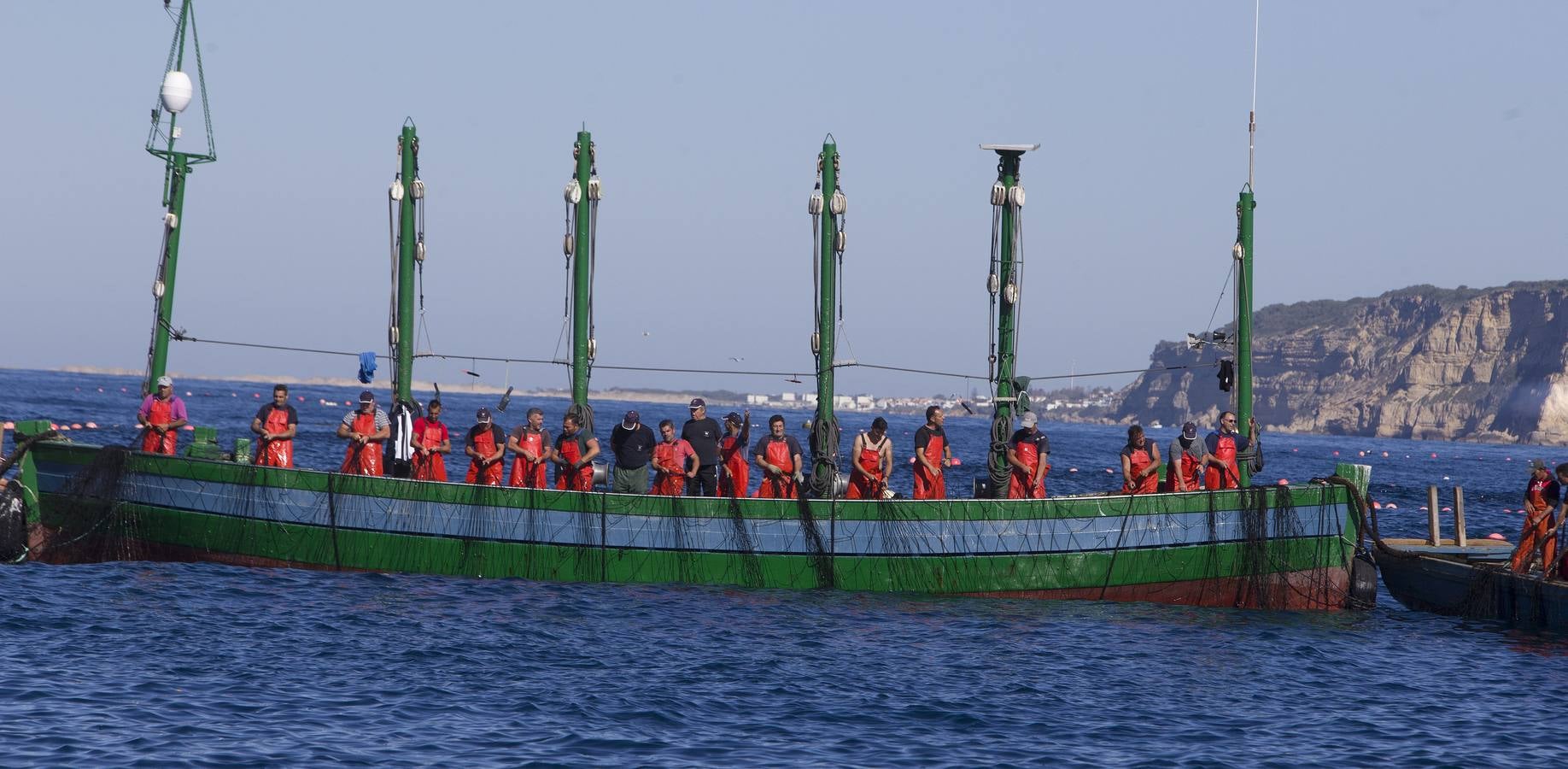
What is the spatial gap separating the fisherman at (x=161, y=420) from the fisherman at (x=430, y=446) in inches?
134

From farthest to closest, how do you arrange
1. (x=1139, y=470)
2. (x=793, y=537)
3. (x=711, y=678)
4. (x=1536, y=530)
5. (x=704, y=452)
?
(x=704, y=452) → (x=1139, y=470) → (x=1536, y=530) → (x=793, y=537) → (x=711, y=678)

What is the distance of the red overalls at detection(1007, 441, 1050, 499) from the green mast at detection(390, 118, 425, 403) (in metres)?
9.64

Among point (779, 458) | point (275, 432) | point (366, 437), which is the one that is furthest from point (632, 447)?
point (275, 432)

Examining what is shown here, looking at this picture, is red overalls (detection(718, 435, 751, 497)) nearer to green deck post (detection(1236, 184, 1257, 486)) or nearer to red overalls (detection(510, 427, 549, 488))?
red overalls (detection(510, 427, 549, 488))

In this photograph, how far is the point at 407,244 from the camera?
2522 centimetres

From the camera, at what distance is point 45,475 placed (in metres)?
22.9

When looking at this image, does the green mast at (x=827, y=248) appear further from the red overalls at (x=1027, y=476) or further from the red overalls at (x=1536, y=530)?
the red overalls at (x=1536, y=530)

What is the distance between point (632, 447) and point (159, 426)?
683 centimetres

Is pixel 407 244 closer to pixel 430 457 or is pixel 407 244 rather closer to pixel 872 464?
pixel 430 457

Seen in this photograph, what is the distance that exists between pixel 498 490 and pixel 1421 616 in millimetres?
13348

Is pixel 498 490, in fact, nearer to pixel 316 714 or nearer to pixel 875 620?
pixel 875 620

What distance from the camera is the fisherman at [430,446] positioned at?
2255 centimetres

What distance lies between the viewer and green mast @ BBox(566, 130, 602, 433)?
2531 centimetres

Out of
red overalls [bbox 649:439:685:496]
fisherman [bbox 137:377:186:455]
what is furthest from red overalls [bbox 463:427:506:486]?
fisherman [bbox 137:377:186:455]
